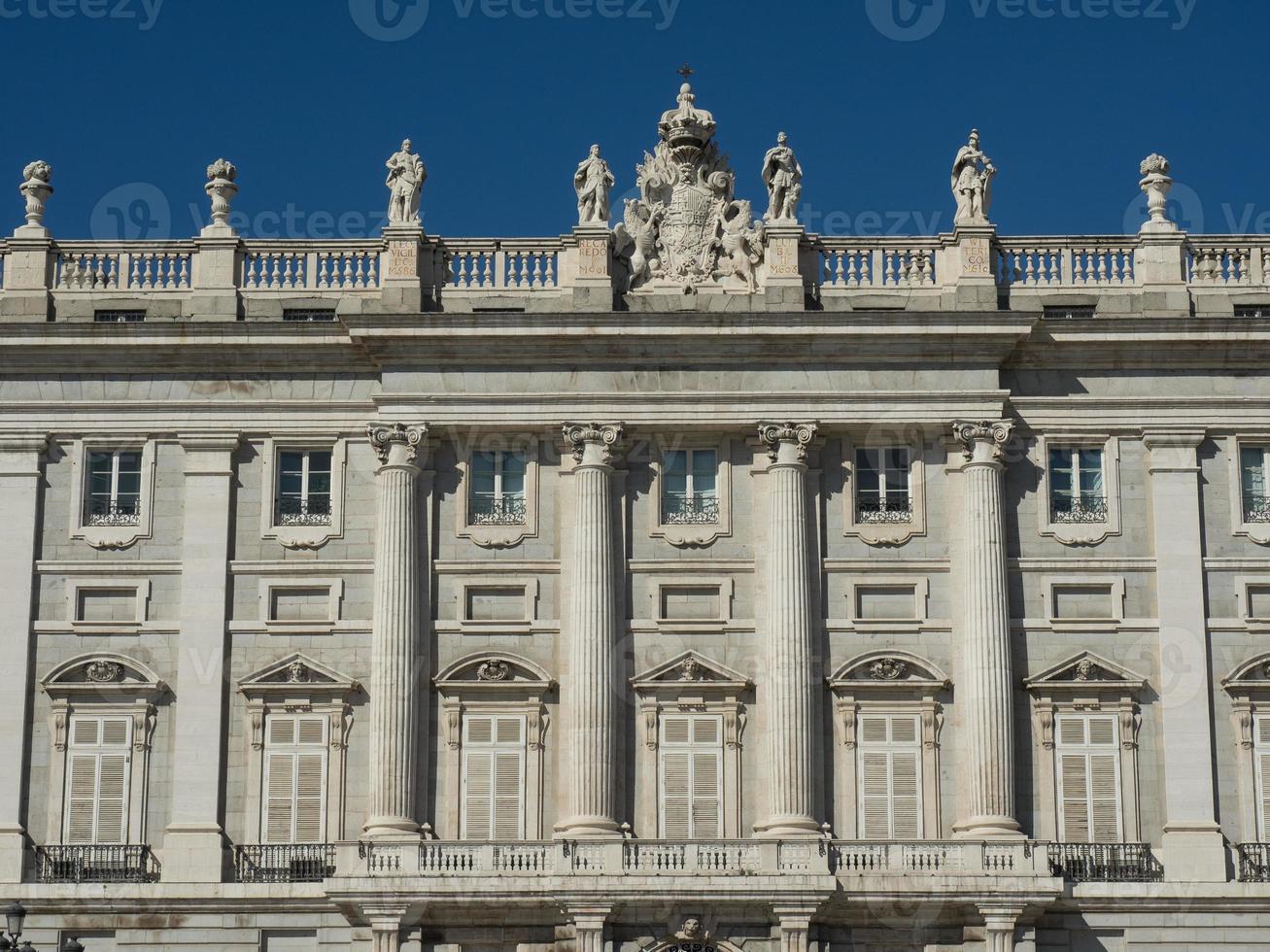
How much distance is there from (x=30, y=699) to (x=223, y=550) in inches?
176

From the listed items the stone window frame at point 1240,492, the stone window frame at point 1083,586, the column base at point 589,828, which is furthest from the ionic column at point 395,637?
the stone window frame at point 1240,492

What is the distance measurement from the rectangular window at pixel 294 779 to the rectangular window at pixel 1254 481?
17.8 metres

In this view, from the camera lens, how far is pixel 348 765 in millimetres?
47969

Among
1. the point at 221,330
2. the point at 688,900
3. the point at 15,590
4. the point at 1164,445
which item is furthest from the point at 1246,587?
the point at 15,590

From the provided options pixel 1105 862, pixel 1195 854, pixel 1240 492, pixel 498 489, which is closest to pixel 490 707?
pixel 498 489

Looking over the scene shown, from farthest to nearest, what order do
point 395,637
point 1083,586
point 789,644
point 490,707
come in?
point 1083,586
point 490,707
point 395,637
point 789,644

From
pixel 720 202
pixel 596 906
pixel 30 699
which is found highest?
pixel 720 202

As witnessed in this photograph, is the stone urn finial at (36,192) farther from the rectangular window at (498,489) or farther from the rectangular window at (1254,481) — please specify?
the rectangular window at (1254,481)

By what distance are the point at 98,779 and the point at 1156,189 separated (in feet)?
75.6

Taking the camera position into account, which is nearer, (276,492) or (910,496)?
(910,496)

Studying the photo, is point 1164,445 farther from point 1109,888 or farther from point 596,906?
point 596,906

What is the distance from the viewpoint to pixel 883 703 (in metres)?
48.0

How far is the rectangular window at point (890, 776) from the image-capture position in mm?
47531

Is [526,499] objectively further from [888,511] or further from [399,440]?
[888,511]
